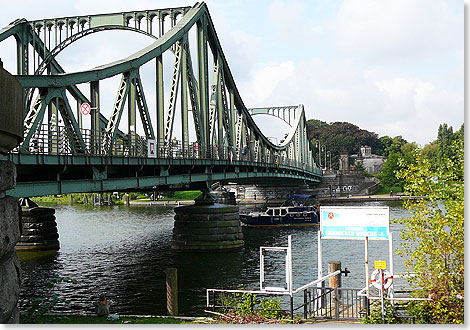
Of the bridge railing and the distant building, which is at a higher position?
the distant building

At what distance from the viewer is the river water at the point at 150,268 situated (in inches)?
1059

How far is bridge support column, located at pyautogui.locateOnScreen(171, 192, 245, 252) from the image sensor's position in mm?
42594

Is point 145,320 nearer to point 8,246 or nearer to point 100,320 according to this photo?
point 100,320

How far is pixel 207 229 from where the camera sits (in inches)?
1694

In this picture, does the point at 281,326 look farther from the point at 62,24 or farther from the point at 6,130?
the point at 62,24

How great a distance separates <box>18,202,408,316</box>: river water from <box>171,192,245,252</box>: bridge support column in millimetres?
882

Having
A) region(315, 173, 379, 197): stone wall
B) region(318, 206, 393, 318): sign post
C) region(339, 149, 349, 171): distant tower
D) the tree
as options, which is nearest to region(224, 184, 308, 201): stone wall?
region(315, 173, 379, 197): stone wall

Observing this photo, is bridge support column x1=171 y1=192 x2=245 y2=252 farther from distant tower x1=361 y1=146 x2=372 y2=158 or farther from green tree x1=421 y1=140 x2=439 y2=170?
distant tower x1=361 y1=146 x2=372 y2=158

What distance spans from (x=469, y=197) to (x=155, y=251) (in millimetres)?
34145

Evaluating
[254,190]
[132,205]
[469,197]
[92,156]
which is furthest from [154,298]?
[254,190]

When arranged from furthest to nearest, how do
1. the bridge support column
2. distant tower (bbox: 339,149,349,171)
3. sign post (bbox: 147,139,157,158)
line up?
distant tower (bbox: 339,149,349,171)
the bridge support column
sign post (bbox: 147,139,157,158)

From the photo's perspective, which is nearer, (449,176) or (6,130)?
(6,130)

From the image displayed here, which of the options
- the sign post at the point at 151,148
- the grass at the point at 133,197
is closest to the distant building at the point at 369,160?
the grass at the point at 133,197

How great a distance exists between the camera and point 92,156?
23.9 metres
